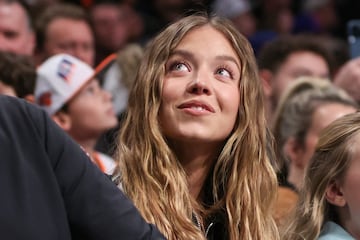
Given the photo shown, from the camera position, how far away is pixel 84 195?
5.48 feet

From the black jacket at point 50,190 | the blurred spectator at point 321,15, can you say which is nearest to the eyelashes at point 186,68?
the black jacket at point 50,190

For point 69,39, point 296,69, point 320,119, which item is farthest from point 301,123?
point 69,39

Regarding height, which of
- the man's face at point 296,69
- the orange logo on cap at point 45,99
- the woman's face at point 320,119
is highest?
the orange logo on cap at point 45,99

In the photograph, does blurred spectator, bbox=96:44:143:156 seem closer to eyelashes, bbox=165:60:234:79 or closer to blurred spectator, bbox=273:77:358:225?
blurred spectator, bbox=273:77:358:225

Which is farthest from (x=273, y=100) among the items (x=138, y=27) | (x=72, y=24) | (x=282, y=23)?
(x=282, y=23)

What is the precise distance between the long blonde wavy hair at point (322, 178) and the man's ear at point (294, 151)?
1.13 meters

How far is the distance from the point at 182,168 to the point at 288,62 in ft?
9.10

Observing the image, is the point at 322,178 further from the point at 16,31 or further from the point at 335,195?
the point at 16,31

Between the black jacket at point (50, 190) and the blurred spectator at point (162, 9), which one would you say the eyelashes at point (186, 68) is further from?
the blurred spectator at point (162, 9)

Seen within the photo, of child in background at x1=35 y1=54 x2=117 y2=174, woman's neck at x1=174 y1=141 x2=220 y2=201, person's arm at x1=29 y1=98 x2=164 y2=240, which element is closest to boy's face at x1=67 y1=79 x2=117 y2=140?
child in background at x1=35 y1=54 x2=117 y2=174

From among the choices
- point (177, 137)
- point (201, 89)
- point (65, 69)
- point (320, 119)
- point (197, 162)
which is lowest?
A: point (320, 119)

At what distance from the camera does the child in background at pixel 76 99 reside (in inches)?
155

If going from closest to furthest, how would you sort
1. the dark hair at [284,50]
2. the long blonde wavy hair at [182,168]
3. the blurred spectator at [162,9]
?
the long blonde wavy hair at [182,168]
the dark hair at [284,50]
the blurred spectator at [162,9]

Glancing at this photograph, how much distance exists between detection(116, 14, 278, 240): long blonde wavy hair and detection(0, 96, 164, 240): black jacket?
0.70 metres
